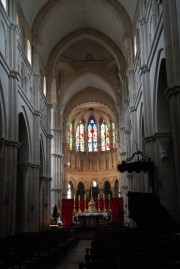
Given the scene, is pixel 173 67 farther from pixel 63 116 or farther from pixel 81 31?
pixel 63 116

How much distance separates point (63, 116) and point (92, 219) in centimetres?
1482

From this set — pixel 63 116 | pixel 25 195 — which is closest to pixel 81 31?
pixel 63 116

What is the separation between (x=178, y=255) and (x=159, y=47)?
13544 mm

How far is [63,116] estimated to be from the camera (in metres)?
49.2

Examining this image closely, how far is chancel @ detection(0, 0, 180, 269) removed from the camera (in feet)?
42.6

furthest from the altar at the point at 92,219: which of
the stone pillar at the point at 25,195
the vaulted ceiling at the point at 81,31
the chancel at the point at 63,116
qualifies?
the vaulted ceiling at the point at 81,31

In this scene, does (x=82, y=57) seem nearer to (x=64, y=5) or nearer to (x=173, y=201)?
(x=64, y=5)

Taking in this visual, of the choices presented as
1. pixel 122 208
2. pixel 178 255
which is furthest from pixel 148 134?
pixel 122 208

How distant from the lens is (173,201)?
18.2m

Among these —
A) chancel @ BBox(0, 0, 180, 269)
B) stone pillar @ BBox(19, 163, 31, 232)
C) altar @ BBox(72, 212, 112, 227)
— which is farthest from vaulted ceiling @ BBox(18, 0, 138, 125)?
altar @ BBox(72, 212, 112, 227)

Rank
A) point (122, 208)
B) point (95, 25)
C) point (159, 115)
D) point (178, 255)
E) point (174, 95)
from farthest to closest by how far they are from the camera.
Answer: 1. point (122, 208)
2. point (95, 25)
3. point (159, 115)
4. point (174, 95)
5. point (178, 255)

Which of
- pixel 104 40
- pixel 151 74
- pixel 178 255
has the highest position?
pixel 104 40

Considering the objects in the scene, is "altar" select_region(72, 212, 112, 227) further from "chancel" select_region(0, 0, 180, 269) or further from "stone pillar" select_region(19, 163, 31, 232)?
"stone pillar" select_region(19, 163, 31, 232)

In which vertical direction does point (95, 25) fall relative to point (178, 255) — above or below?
above
